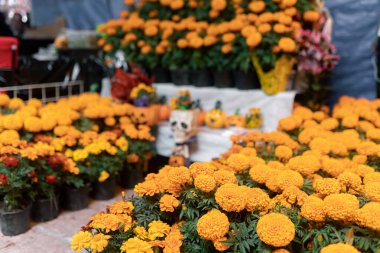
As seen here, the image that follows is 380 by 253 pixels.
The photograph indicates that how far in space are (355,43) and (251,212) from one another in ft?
12.4

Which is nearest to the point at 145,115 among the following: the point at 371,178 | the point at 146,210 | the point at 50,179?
the point at 50,179

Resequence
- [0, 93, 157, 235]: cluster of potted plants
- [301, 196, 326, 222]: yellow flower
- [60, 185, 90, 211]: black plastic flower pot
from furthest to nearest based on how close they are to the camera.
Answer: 1. [60, 185, 90, 211]: black plastic flower pot
2. [0, 93, 157, 235]: cluster of potted plants
3. [301, 196, 326, 222]: yellow flower

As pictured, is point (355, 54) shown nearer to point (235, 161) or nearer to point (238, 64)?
point (238, 64)

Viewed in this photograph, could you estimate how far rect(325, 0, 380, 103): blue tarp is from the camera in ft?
15.2

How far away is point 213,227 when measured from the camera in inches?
57.2

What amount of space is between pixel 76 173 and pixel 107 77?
9.11ft

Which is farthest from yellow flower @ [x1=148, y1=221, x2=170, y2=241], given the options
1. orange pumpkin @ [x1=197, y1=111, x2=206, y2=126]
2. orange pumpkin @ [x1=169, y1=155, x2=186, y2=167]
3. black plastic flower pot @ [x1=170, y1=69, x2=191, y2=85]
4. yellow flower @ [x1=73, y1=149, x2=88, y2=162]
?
black plastic flower pot @ [x1=170, y1=69, x2=191, y2=85]

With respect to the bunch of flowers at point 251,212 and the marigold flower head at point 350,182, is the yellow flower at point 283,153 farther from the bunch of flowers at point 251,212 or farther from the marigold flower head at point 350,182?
the marigold flower head at point 350,182

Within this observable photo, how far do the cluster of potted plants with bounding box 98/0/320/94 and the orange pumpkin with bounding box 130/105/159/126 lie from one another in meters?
0.59

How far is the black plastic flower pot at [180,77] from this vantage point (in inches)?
180

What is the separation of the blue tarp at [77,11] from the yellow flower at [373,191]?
Answer: 626cm

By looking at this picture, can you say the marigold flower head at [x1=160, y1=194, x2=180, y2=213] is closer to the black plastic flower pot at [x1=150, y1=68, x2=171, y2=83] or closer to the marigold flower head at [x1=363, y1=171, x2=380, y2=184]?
the marigold flower head at [x1=363, y1=171, x2=380, y2=184]

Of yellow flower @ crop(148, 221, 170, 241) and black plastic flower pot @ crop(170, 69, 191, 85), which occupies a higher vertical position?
black plastic flower pot @ crop(170, 69, 191, 85)

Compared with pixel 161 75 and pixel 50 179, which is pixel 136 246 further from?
pixel 161 75
